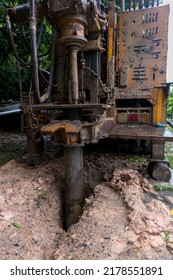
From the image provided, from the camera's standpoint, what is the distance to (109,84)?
10.9 ft

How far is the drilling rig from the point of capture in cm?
251

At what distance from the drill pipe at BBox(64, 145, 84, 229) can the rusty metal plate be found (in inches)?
63.5

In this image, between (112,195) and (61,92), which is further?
(61,92)

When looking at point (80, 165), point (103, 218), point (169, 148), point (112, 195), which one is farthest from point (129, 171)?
point (169, 148)

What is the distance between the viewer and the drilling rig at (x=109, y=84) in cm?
251

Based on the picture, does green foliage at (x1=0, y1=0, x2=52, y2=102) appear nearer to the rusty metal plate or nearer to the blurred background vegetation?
the blurred background vegetation

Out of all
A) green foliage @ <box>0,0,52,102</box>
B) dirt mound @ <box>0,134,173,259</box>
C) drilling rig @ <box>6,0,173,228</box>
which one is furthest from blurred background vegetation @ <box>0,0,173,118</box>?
dirt mound @ <box>0,134,173,259</box>

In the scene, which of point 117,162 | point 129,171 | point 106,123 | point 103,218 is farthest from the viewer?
point 117,162

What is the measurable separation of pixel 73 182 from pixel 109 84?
1.72 m

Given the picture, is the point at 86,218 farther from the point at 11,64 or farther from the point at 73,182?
the point at 11,64

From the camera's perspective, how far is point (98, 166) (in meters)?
3.38

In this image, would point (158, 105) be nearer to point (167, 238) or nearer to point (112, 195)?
point (112, 195)

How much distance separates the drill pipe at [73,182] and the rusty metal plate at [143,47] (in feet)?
5.29

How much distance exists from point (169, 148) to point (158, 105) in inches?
76.2
